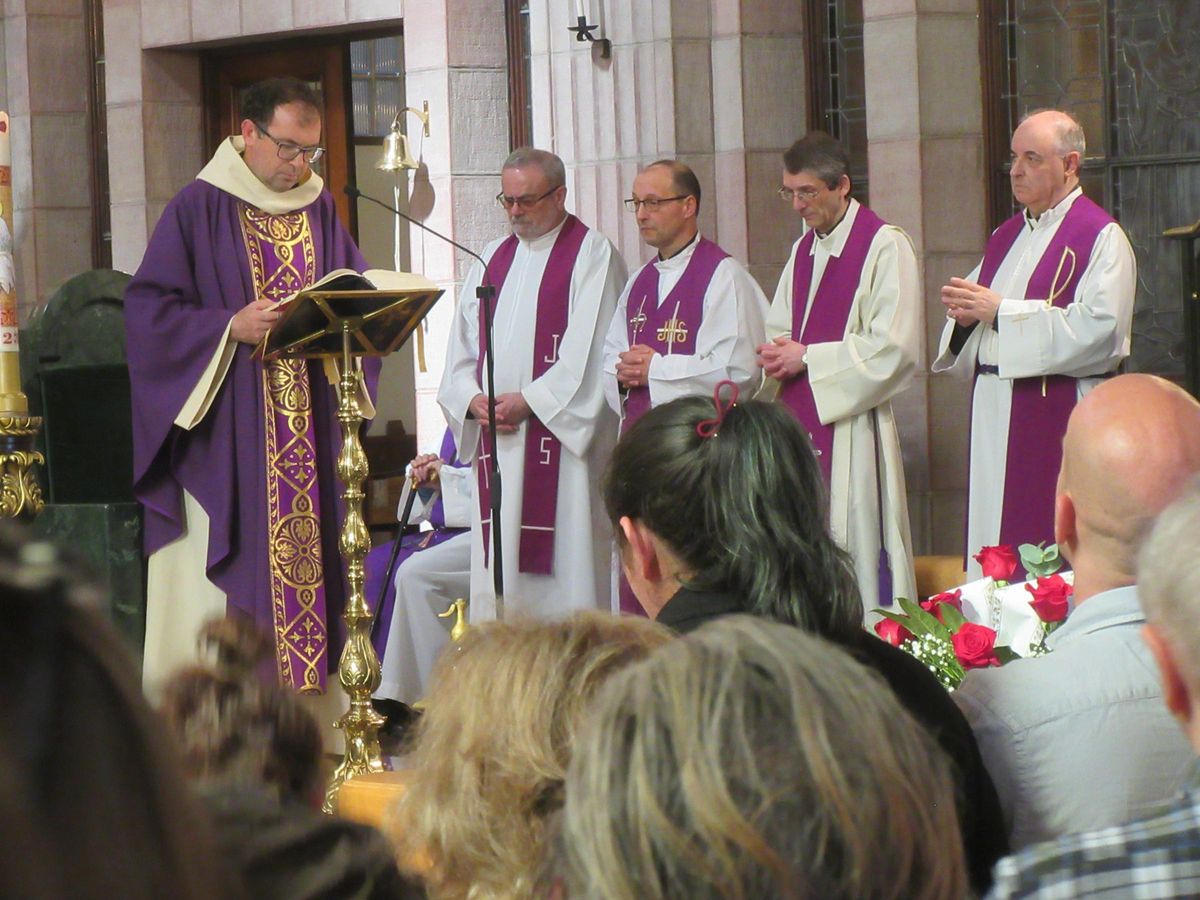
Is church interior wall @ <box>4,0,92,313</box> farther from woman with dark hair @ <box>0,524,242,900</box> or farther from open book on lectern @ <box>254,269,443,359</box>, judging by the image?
woman with dark hair @ <box>0,524,242,900</box>

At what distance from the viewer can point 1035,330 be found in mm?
5855

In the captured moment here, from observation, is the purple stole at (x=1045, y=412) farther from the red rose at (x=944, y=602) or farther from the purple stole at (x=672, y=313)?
the red rose at (x=944, y=602)

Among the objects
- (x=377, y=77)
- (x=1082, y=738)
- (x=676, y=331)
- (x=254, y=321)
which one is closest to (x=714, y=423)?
(x=1082, y=738)

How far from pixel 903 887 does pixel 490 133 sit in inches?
288

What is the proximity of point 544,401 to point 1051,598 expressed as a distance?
11.9 feet

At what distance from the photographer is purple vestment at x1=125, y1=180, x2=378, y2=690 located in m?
5.84

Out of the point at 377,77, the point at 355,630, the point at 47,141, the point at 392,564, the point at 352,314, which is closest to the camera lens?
the point at 352,314

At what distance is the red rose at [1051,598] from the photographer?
3.00 m

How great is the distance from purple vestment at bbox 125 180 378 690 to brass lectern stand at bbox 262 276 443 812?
77 cm

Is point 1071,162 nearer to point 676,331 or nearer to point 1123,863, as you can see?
point 676,331

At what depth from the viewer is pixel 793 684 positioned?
3.64 feet

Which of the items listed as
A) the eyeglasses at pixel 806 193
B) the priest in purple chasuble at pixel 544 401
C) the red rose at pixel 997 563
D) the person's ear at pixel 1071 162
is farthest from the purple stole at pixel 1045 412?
the red rose at pixel 997 563

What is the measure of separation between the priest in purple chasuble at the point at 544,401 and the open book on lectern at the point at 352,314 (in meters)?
1.36

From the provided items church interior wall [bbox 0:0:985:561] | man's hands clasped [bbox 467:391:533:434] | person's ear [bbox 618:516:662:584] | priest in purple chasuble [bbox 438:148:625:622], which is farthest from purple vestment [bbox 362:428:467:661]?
person's ear [bbox 618:516:662:584]
